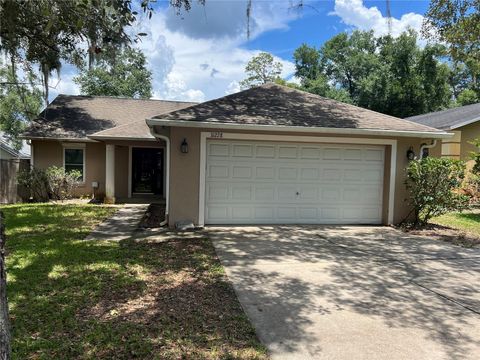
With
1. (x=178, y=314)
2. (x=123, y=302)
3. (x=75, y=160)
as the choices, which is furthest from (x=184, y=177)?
(x=75, y=160)

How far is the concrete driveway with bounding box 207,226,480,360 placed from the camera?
3662 mm

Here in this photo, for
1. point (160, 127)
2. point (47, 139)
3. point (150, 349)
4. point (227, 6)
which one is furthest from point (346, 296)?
point (47, 139)

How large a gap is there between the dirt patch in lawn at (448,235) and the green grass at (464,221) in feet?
1.25

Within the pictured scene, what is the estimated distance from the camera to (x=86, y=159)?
15859 mm

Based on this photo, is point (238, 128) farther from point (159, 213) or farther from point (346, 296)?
point (346, 296)

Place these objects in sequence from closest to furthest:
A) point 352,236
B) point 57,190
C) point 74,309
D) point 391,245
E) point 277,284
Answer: point 74,309 < point 277,284 < point 391,245 < point 352,236 < point 57,190

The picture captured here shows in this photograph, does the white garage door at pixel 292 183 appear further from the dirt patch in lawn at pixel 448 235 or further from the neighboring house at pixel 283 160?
the dirt patch in lawn at pixel 448 235

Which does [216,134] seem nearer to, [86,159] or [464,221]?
[464,221]

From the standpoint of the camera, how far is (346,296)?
4.93m

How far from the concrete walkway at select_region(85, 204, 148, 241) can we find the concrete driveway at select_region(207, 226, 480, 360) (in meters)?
2.15

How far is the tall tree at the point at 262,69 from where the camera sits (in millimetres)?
43094

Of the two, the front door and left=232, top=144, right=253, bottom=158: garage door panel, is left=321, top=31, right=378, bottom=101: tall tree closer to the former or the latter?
the front door

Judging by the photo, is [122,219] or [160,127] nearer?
[160,127]

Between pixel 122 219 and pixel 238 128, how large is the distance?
14.0ft
